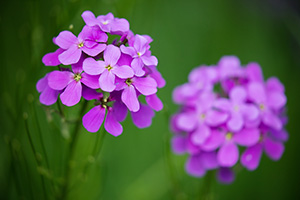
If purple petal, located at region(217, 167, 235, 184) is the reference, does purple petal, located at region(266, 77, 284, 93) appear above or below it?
above

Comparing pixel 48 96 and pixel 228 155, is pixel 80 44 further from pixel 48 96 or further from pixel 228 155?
pixel 228 155

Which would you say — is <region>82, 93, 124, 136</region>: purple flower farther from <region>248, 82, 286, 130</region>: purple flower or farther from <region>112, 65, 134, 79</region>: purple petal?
<region>248, 82, 286, 130</region>: purple flower

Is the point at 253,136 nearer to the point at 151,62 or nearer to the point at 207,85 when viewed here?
the point at 207,85

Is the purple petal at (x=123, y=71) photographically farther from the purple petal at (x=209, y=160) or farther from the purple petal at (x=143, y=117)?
the purple petal at (x=209, y=160)

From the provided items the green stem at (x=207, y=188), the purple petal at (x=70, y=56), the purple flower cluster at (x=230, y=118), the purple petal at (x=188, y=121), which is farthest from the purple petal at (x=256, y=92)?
the purple petal at (x=70, y=56)

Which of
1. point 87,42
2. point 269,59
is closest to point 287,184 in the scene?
point 269,59

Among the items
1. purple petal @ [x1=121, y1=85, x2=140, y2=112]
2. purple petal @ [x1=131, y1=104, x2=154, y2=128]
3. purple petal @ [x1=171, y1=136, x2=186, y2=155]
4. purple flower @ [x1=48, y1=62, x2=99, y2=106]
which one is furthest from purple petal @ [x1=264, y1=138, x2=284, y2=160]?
purple flower @ [x1=48, y1=62, x2=99, y2=106]
